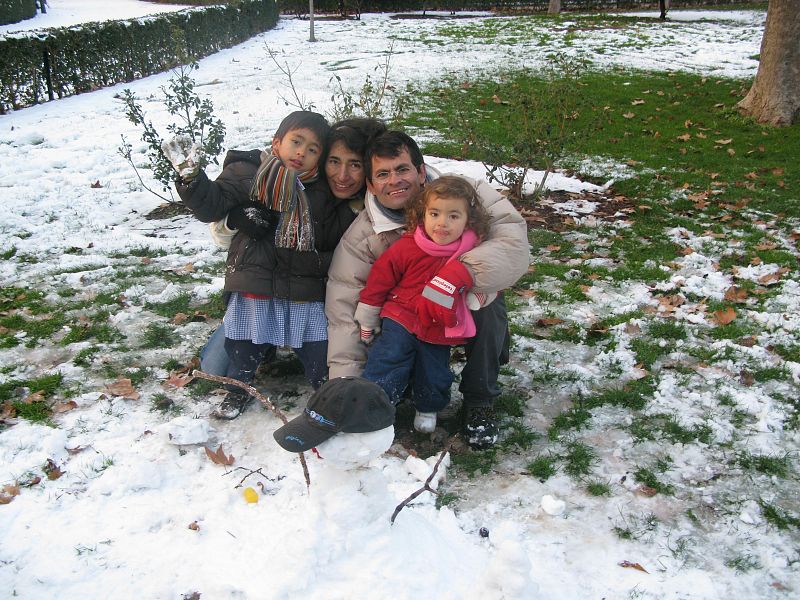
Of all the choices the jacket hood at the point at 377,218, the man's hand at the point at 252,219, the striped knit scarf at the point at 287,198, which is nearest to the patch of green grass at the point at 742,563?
the jacket hood at the point at 377,218

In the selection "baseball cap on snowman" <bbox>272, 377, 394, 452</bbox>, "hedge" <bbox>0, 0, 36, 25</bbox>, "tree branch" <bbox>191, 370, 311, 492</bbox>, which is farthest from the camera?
"hedge" <bbox>0, 0, 36, 25</bbox>

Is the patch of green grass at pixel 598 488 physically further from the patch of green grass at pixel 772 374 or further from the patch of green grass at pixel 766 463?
the patch of green grass at pixel 772 374

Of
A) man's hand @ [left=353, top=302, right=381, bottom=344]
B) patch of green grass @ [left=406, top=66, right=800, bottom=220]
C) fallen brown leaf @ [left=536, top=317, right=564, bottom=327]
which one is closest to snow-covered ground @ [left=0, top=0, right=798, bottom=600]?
fallen brown leaf @ [left=536, top=317, right=564, bottom=327]

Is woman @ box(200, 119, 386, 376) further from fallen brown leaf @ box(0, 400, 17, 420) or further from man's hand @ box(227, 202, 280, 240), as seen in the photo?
fallen brown leaf @ box(0, 400, 17, 420)

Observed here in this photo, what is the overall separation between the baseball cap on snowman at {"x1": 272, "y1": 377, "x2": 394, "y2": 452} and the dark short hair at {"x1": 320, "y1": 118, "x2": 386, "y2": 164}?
1669mm

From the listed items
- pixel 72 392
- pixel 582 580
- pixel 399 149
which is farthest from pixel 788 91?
pixel 72 392

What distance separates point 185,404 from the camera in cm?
353

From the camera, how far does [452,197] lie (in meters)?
2.97

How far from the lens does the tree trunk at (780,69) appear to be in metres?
9.19

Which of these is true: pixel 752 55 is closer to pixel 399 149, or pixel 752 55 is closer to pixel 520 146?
pixel 520 146

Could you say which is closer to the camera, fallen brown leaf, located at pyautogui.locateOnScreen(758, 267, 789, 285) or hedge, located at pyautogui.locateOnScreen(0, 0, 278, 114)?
fallen brown leaf, located at pyautogui.locateOnScreen(758, 267, 789, 285)

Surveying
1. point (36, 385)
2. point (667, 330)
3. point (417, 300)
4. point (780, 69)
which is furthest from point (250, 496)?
point (780, 69)

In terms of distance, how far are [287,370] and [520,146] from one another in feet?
13.0

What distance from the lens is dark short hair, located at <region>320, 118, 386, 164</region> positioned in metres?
3.20
